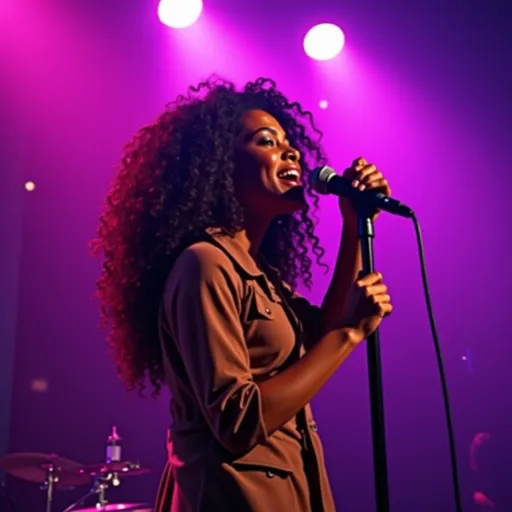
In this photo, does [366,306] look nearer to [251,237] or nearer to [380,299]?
[380,299]

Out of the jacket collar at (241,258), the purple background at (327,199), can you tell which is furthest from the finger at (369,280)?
the purple background at (327,199)

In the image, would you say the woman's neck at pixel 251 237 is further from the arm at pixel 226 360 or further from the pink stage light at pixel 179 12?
the pink stage light at pixel 179 12

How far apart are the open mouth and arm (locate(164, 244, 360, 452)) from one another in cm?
33

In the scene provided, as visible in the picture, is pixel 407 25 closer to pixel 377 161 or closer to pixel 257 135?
pixel 377 161

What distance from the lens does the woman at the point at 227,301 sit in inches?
56.8

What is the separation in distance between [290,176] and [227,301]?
425 millimetres

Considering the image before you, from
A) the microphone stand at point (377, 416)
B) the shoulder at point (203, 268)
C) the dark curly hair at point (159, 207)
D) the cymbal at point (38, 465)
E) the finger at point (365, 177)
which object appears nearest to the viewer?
the microphone stand at point (377, 416)

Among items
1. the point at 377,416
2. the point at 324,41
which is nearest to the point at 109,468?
the point at 377,416

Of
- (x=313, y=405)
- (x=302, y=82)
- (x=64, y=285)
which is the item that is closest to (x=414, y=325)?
(x=313, y=405)

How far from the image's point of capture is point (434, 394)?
5.70 meters

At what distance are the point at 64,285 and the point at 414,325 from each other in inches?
97.4

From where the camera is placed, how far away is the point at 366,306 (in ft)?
4.97

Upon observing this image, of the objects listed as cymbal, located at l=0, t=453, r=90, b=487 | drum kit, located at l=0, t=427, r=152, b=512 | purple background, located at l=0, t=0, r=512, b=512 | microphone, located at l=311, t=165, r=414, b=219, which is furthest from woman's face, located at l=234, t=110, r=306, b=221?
purple background, located at l=0, t=0, r=512, b=512

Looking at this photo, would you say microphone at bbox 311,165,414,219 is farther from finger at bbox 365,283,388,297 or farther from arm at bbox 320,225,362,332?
arm at bbox 320,225,362,332
